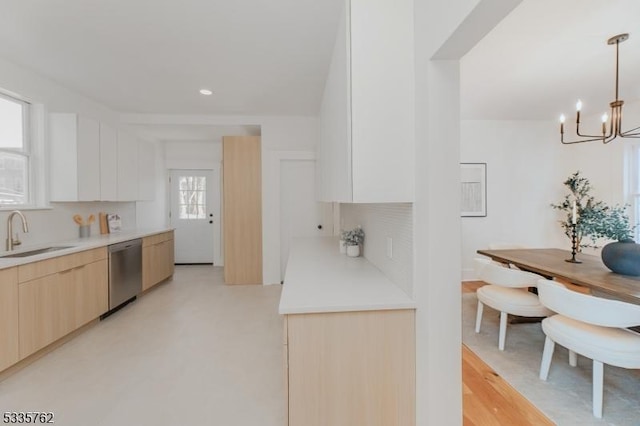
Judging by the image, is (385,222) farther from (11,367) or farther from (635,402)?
(11,367)

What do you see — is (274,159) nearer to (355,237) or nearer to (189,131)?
(189,131)

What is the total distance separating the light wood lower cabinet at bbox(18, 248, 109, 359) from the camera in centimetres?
223

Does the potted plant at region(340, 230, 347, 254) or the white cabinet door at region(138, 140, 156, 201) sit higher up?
the white cabinet door at region(138, 140, 156, 201)

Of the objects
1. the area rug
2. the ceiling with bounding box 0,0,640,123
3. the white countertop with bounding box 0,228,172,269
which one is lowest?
the area rug

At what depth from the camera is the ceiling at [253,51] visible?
6.51 ft

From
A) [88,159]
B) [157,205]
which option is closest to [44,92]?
[88,159]

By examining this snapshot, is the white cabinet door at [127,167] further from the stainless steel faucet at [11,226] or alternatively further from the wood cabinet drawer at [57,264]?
the stainless steel faucet at [11,226]

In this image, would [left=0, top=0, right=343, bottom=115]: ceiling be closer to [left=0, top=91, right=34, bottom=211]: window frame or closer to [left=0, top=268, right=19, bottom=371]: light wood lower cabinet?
[left=0, top=91, right=34, bottom=211]: window frame

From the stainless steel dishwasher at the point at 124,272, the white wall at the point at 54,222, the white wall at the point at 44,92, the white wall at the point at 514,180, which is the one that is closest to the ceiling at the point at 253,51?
the white wall at the point at 44,92

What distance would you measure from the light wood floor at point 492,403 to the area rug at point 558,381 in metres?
0.07

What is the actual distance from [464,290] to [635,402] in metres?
2.35

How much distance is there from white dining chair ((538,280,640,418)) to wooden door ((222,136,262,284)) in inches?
145

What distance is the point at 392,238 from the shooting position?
1.74 metres

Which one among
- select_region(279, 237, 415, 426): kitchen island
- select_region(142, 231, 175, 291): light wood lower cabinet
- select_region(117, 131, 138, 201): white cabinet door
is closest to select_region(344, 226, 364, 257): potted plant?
select_region(279, 237, 415, 426): kitchen island
